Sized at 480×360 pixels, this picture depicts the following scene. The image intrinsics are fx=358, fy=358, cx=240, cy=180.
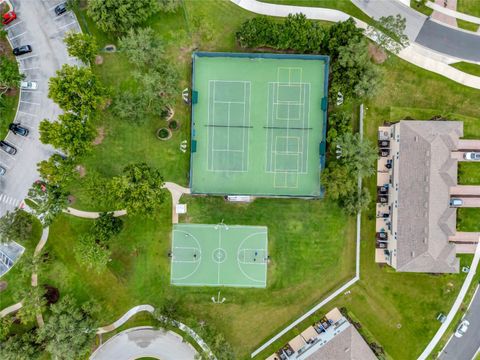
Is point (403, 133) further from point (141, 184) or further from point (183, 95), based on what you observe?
point (141, 184)

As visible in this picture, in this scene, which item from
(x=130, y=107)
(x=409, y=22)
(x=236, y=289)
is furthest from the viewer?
(x=409, y=22)

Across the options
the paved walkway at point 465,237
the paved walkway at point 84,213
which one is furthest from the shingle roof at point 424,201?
the paved walkway at point 84,213

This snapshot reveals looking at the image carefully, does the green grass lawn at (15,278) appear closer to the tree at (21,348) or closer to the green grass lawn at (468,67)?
the tree at (21,348)

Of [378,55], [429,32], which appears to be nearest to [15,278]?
[378,55]

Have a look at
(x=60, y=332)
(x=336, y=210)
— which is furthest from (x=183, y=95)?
(x=60, y=332)

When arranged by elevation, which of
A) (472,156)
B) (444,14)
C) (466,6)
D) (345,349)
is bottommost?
(345,349)

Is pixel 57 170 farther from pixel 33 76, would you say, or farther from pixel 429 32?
pixel 429 32
